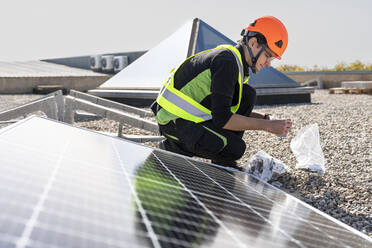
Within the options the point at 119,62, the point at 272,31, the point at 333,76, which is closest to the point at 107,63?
the point at 119,62

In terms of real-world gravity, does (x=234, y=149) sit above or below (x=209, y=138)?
below

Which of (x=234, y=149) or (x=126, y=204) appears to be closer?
(x=126, y=204)

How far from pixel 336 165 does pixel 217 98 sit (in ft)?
8.51

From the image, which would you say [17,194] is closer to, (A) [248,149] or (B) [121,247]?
(B) [121,247]

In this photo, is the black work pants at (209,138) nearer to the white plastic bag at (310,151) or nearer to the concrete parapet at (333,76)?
the white plastic bag at (310,151)

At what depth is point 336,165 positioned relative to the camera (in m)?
5.43

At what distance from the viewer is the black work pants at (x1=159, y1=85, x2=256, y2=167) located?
4.17 metres

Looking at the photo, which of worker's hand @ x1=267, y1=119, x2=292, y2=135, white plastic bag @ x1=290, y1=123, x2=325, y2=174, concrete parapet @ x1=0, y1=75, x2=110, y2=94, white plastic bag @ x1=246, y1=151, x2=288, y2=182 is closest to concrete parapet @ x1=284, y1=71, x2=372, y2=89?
concrete parapet @ x1=0, y1=75, x2=110, y2=94

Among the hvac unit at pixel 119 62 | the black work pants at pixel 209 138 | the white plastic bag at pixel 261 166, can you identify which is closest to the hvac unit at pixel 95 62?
the hvac unit at pixel 119 62

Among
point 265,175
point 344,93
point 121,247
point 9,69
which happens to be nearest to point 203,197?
point 121,247

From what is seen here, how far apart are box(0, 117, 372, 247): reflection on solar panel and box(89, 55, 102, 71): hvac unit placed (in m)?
26.4

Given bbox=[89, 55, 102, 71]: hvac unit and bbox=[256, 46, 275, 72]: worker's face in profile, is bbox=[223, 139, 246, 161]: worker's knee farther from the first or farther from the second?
bbox=[89, 55, 102, 71]: hvac unit

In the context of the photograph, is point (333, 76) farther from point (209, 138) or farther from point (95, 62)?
point (209, 138)

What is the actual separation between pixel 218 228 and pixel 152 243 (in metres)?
0.50
